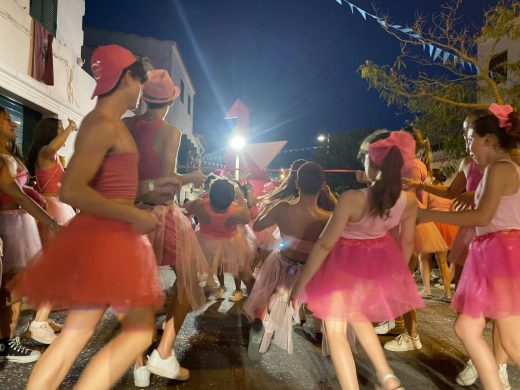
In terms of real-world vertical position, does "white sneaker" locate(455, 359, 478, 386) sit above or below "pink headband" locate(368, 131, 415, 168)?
below

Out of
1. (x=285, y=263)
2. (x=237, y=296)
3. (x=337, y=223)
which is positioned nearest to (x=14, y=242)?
(x=285, y=263)

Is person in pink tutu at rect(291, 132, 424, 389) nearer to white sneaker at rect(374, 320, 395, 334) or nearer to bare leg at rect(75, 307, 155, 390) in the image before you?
bare leg at rect(75, 307, 155, 390)

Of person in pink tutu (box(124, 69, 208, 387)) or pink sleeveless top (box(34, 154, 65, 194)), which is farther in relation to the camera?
pink sleeveless top (box(34, 154, 65, 194))

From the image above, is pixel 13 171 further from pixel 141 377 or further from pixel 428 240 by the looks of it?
pixel 428 240

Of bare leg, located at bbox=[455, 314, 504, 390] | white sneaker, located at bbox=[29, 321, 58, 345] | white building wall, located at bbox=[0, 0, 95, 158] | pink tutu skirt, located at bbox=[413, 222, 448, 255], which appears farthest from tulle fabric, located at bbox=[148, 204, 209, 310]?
white building wall, located at bbox=[0, 0, 95, 158]

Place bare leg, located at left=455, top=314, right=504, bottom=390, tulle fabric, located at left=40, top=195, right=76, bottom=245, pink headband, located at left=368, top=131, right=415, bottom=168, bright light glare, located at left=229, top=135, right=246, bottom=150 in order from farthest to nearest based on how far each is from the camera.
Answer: bright light glare, located at left=229, top=135, right=246, bottom=150, tulle fabric, located at left=40, top=195, right=76, bottom=245, pink headband, located at left=368, top=131, right=415, bottom=168, bare leg, located at left=455, top=314, right=504, bottom=390

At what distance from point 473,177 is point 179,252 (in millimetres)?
2559

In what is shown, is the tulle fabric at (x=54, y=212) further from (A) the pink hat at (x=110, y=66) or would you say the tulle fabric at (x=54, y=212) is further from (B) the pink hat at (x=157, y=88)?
(A) the pink hat at (x=110, y=66)

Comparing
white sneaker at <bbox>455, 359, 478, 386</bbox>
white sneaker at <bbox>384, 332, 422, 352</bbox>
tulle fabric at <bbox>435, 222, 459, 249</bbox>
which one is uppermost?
tulle fabric at <bbox>435, 222, 459, 249</bbox>

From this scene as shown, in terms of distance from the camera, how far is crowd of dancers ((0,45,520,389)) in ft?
6.78

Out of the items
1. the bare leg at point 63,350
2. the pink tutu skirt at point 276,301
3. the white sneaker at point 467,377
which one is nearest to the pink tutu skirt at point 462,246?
the white sneaker at point 467,377

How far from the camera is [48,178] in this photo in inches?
180

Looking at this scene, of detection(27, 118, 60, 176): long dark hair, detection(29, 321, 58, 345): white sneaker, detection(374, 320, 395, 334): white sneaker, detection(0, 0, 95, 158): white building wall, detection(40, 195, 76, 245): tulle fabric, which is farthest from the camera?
detection(0, 0, 95, 158): white building wall

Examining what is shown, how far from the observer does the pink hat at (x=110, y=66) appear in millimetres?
2236
